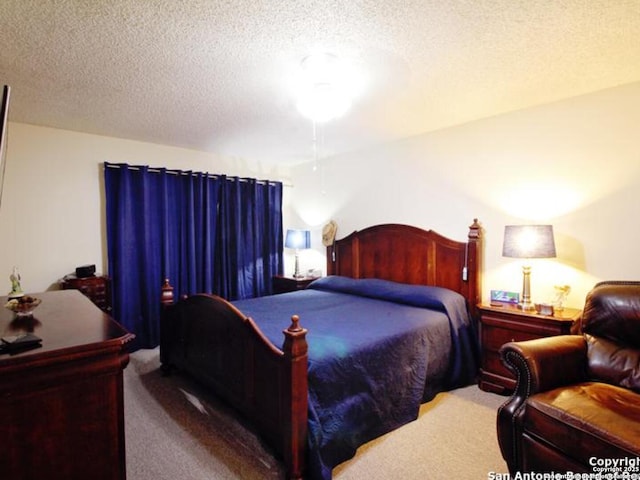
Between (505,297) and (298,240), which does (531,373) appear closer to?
(505,297)

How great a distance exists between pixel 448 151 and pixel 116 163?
3.43 metres

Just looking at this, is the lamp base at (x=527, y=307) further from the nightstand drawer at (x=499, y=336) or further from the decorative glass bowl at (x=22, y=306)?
the decorative glass bowl at (x=22, y=306)

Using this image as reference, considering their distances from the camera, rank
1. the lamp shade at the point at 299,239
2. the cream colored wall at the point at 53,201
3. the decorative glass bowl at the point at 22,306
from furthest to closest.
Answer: the lamp shade at the point at 299,239
the cream colored wall at the point at 53,201
the decorative glass bowl at the point at 22,306

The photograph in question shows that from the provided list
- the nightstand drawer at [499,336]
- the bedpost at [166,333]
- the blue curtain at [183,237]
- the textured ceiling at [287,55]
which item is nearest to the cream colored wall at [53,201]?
the blue curtain at [183,237]

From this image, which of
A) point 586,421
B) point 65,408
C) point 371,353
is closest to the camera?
point 65,408

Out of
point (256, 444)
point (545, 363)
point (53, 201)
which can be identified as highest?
point (53, 201)

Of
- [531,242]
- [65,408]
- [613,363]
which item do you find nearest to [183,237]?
[65,408]

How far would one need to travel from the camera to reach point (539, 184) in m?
2.80

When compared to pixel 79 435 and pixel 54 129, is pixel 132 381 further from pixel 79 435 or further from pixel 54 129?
pixel 54 129

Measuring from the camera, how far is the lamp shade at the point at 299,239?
4496 mm

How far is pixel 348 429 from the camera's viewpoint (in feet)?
6.25

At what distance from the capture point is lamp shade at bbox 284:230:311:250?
14.8ft

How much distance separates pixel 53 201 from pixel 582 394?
4.37 meters

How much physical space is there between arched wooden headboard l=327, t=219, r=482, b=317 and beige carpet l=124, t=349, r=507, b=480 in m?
1.01
